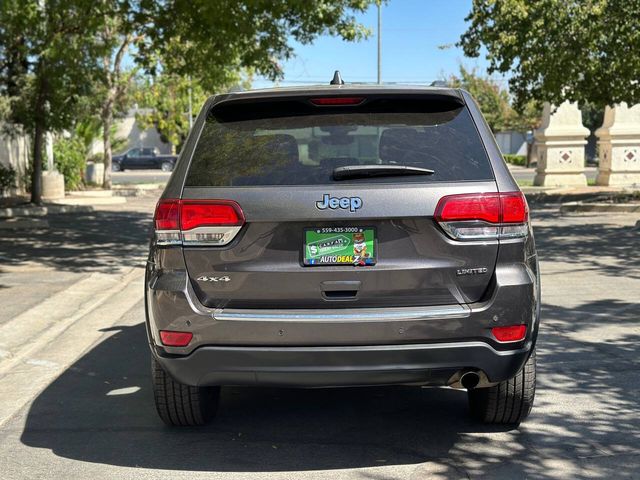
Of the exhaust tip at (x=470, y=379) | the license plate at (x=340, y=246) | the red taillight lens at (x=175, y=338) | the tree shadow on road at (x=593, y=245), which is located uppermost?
the license plate at (x=340, y=246)

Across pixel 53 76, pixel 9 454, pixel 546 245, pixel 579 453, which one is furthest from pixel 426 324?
pixel 53 76

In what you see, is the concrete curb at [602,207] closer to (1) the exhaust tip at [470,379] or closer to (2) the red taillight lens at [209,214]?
(1) the exhaust tip at [470,379]

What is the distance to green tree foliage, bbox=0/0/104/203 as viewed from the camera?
1762cm

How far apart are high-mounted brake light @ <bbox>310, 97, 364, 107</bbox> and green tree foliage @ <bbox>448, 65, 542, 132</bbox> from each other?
55763mm

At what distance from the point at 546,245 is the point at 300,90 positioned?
409 inches

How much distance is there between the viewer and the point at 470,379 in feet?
15.0

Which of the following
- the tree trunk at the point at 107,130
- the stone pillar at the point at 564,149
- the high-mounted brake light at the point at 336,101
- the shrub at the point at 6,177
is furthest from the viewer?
the tree trunk at the point at 107,130

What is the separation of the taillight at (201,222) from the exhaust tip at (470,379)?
1337 millimetres

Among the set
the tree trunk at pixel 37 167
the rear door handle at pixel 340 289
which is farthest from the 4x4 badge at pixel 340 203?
the tree trunk at pixel 37 167

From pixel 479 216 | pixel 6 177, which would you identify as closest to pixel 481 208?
pixel 479 216

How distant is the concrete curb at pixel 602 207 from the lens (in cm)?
2006

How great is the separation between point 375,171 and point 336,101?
0.51 meters

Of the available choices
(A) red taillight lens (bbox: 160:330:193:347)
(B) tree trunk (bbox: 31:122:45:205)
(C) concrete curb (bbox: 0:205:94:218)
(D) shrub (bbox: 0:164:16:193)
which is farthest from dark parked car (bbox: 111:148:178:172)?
(A) red taillight lens (bbox: 160:330:193:347)

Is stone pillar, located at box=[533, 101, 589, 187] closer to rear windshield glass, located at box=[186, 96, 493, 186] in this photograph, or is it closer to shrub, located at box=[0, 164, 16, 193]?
shrub, located at box=[0, 164, 16, 193]
